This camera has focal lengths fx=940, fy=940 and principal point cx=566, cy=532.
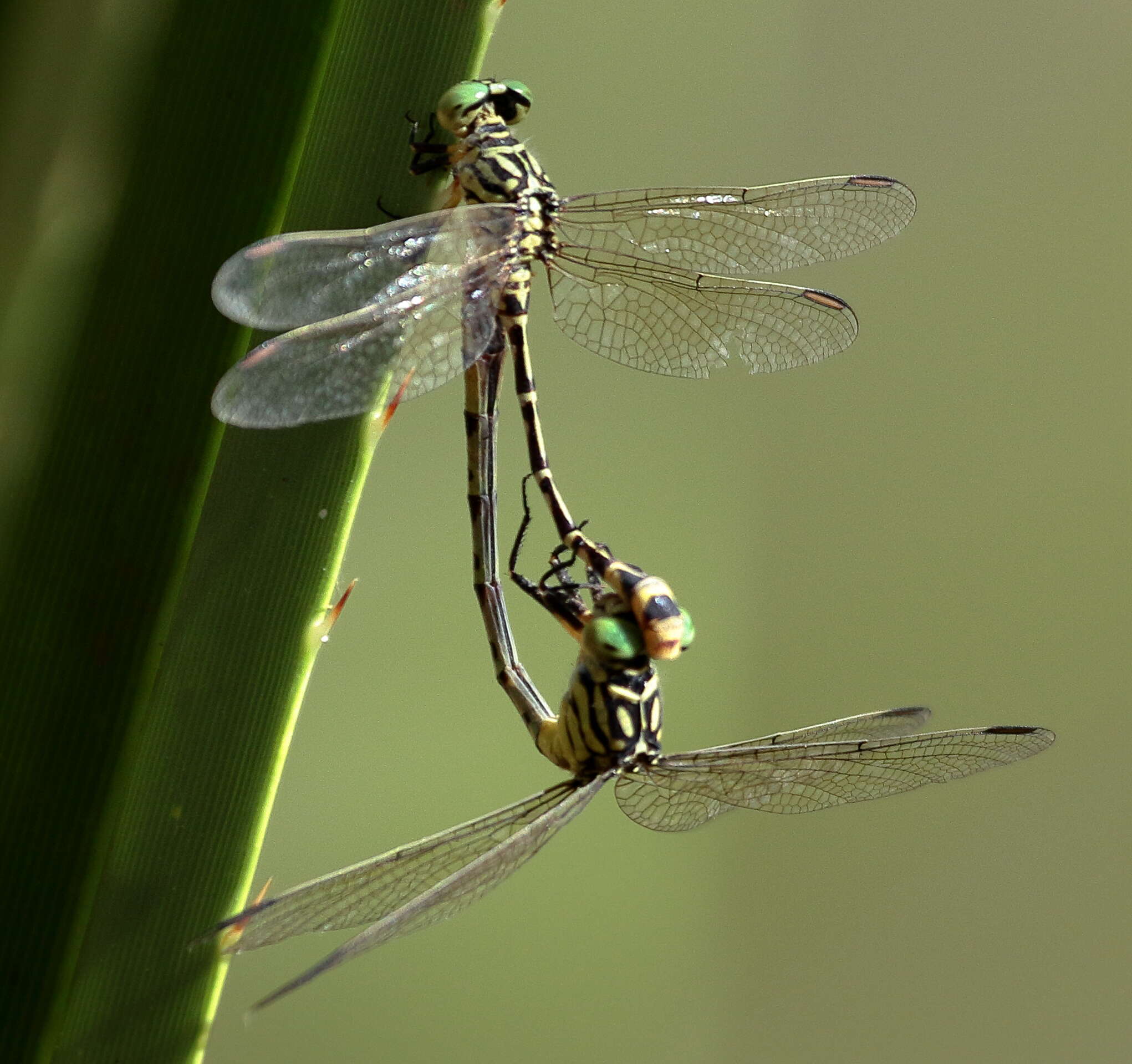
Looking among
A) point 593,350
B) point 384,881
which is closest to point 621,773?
point 384,881

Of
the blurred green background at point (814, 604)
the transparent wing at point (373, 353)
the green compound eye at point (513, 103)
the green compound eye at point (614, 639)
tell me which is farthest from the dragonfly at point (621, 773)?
the blurred green background at point (814, 604)

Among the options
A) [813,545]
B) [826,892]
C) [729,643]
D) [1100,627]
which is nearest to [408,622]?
[729,643]

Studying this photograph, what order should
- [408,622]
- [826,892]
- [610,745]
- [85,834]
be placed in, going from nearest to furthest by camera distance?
1. [85,834]
2. [610,745]
3. [408,622]
4. [826,892]

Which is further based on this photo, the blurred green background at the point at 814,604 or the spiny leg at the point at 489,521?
the blurred green background at the point at 814,604

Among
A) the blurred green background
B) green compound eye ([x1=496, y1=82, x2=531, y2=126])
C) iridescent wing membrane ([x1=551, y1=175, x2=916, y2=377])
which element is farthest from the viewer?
the blurred green background

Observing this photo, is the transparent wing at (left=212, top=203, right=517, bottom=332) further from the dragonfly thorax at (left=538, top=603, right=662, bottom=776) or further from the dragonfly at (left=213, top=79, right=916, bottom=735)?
the dragonfly thorax at (left=538, top=603, right=662, bottom=776)

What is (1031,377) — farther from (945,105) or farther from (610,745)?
(610,745)

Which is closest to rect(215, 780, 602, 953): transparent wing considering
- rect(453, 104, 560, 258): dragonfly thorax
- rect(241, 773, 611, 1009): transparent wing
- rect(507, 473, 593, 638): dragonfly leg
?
rect(241, 773, 611, 1009): transparent wing

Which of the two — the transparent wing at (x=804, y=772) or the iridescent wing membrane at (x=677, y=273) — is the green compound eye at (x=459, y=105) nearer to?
the iridescent wing membrane at (x=677, y=273)
